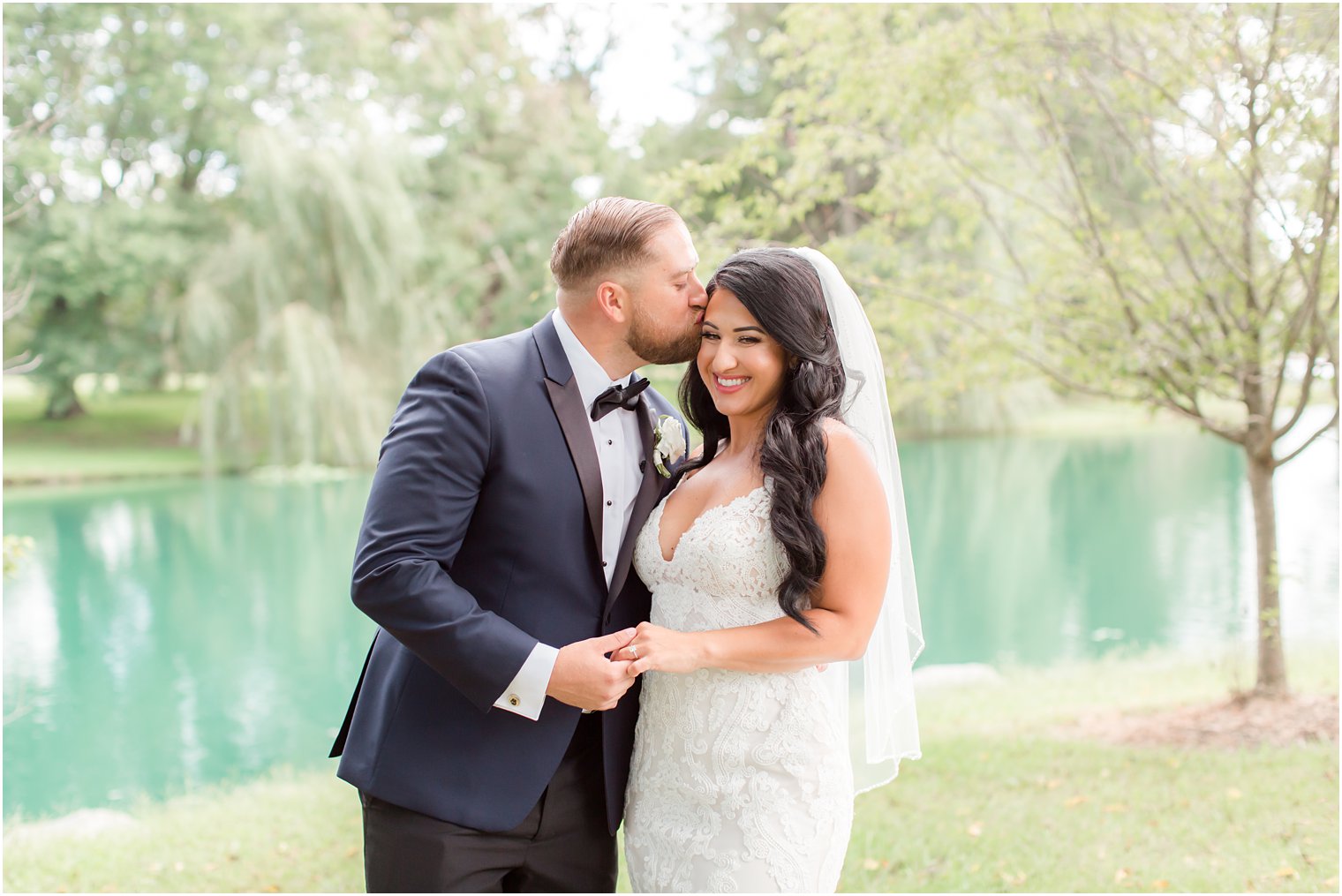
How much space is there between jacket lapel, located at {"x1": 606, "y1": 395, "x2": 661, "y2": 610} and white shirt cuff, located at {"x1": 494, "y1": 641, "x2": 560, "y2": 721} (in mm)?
247

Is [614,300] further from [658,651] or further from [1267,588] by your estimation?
[1267,588]

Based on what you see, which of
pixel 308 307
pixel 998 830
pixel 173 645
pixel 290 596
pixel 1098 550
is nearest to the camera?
pixel 998 830

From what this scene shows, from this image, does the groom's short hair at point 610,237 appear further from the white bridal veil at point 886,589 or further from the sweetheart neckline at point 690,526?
the sweetheart neckline at point 690,526

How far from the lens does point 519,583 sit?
226 cm

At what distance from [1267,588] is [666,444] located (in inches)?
185

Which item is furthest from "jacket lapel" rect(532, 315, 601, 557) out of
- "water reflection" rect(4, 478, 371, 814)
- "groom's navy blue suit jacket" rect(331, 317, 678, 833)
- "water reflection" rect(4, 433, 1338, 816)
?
"water reflection" rect(4, 433, 1338, 816)

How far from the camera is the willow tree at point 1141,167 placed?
5.19 m

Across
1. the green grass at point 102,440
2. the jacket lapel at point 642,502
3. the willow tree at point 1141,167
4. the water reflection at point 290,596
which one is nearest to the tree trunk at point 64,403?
the green grass at point 102,440

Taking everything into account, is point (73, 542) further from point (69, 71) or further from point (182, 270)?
point (69, 71)

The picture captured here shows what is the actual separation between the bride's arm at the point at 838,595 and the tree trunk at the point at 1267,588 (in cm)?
443

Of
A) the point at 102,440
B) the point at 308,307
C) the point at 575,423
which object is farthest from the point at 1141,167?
the point at 102,440

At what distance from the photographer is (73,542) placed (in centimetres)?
1431

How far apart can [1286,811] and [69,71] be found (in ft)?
75.9

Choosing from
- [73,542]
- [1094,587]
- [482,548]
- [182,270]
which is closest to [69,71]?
[182,270]
